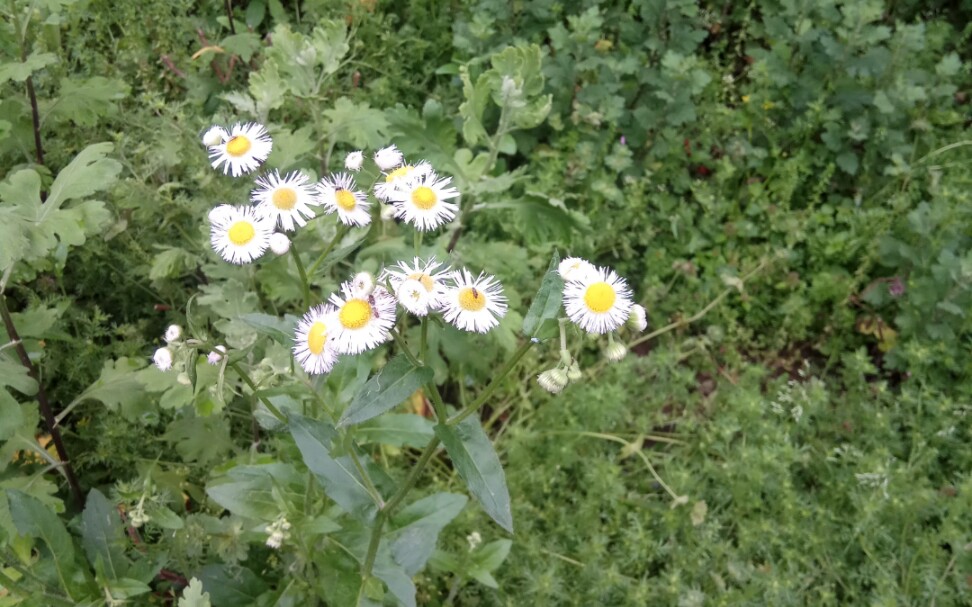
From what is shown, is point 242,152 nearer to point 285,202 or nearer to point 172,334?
point 285,202

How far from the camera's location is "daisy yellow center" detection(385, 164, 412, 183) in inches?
53.7

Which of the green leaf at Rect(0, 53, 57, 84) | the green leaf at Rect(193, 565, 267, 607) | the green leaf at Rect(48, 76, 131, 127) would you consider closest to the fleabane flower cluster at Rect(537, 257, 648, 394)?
the green leaf at Rect(193, 565, 267, 607)

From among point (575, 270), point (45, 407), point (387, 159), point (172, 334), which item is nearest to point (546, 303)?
point (575, 270)

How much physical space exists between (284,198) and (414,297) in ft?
1.16

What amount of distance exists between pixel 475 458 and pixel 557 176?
189cm

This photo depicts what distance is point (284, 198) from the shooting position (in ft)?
4.42

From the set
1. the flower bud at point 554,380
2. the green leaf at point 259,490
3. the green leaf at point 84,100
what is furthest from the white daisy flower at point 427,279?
the green leaf at point 84,100

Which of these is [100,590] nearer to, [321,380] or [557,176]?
[321,380]

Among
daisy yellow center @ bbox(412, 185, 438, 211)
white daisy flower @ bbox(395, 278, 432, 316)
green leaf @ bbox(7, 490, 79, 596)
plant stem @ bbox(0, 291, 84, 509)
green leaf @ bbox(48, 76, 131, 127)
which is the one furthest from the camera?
green leaf @ bbox(48, 76, 131, 127)

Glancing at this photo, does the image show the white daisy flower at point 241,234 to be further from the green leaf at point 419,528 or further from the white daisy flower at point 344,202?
the green leaf at point 419,528

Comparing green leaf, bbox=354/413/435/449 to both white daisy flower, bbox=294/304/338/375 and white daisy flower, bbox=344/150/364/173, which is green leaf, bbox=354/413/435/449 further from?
white daisy flower, bbox=344/150/364/173

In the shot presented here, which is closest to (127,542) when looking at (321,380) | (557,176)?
(321,380)

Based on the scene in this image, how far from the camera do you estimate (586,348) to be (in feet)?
9.52

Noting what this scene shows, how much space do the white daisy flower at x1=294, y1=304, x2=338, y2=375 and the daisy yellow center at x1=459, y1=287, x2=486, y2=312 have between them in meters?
0.20
